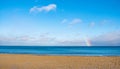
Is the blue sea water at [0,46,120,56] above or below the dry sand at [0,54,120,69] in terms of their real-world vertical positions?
above

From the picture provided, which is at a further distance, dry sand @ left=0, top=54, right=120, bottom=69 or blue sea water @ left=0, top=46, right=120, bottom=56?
blue sea water @ left=0, top=46, right=120, bottom=56

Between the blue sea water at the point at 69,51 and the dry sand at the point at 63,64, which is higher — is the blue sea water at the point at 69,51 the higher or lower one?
the higher one

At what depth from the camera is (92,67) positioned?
12.1 meters

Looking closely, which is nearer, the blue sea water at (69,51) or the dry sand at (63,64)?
the dry sand at (63,64)

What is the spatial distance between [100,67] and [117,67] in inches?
30.8

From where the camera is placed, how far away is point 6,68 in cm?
1188

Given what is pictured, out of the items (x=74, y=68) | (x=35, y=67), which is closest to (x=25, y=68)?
(x=35, y=67)

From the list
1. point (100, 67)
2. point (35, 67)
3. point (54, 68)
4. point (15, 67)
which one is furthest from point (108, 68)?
point (15, 67)

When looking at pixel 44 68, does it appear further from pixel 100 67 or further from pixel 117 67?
pixel 117 67

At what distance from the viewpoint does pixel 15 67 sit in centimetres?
1227

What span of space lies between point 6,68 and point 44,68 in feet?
5.79

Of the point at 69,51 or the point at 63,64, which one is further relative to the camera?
the point at 69,51

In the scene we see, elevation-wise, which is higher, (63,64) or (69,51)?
(69,51)

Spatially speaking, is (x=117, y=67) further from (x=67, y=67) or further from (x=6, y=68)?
(x=6, y=68)
